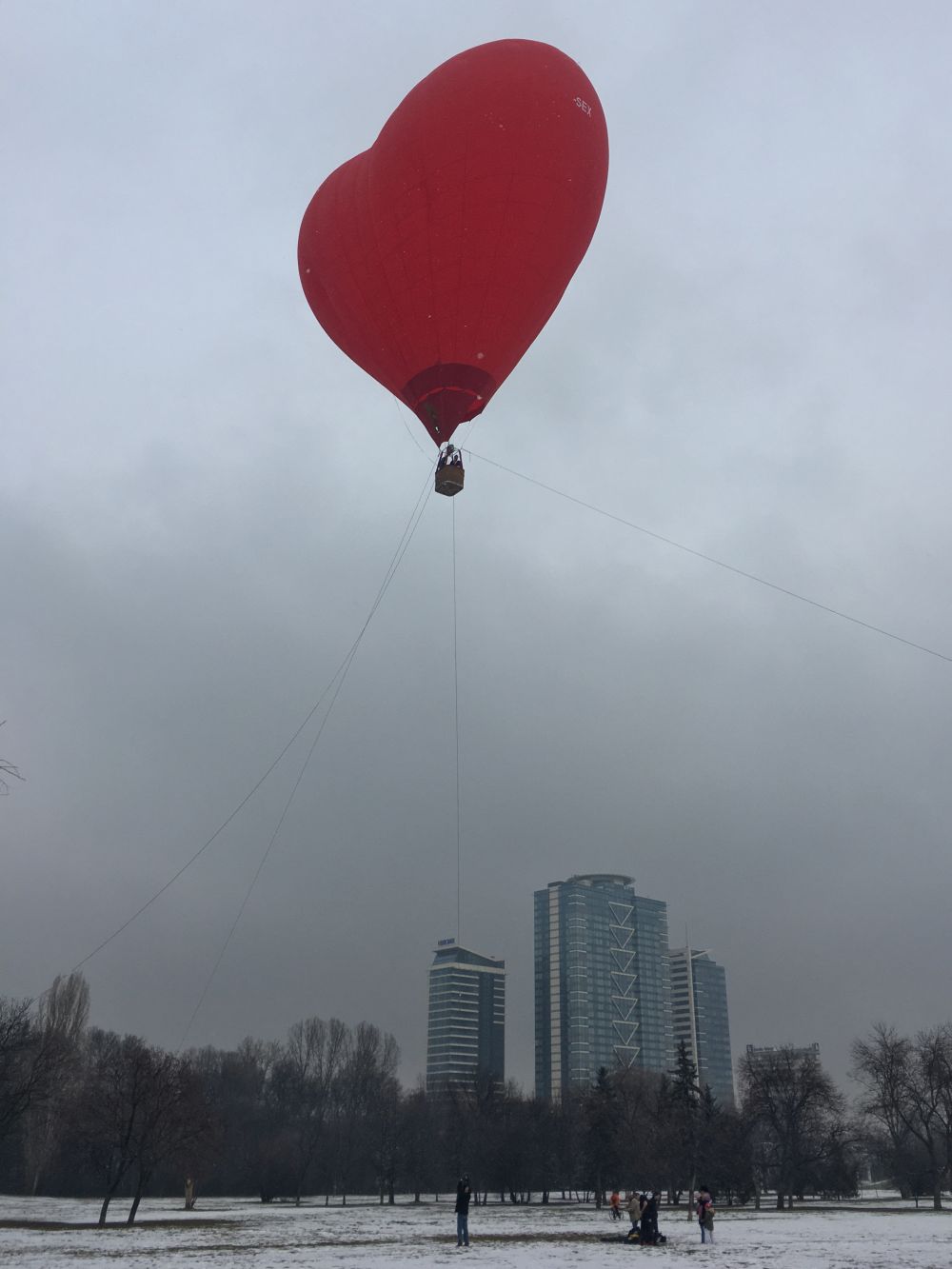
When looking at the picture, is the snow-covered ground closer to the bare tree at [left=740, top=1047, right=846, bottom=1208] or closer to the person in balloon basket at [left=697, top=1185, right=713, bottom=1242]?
the person in balloon basket at [left=697, top=1185, right=713, bottom=1242]

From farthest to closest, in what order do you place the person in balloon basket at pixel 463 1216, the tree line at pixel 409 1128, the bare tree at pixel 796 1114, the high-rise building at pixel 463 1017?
the high-rise building at pixel 463 1017, the bare tree at pixel 796 1114, the tree line at pixel 409 1128, the person in balloon basket at pixel 463 1216

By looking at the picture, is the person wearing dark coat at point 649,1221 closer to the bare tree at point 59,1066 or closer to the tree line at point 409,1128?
the tree line at point 409,1128

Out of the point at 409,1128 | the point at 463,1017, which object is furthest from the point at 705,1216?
the point at 463,1017

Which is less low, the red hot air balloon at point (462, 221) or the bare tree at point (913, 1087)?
the red hot air balloon at point (462, 221)

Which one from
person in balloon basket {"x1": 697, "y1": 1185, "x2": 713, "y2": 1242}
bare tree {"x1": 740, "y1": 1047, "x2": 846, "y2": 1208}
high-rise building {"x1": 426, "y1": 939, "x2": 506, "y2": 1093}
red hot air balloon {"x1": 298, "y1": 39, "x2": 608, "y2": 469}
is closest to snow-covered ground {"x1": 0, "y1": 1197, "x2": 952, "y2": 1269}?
person in balloon basket {"x1": 697, "y1": 1185, "x2": 713, "y2": 1242}

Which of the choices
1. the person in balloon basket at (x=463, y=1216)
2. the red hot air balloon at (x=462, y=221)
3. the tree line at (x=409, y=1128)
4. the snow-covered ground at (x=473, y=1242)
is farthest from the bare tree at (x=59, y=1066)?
the red hot air balloon at (x=462, y=221)

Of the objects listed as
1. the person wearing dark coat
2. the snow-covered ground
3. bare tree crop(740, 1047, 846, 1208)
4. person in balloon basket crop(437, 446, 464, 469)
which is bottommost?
the snow-covered ground

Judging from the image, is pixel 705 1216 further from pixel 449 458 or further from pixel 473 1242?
pixel 449 458
